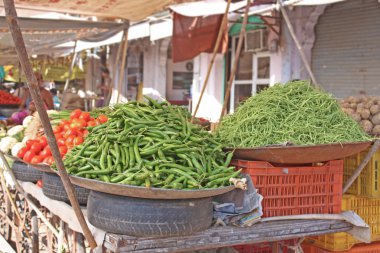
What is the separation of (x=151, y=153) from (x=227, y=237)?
2.22 ft

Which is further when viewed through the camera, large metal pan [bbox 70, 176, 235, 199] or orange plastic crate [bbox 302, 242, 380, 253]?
orange plastic crate [bbox 302, 242, 380, 253]

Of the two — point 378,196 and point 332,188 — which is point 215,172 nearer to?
point 332,188

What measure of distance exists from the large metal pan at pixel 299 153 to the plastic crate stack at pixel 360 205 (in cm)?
55

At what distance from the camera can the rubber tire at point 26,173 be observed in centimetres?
429

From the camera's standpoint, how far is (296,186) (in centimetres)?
309

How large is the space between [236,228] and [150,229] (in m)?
0.60

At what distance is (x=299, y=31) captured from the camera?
9.34 metres

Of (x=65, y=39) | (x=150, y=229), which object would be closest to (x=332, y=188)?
(x=150, y=229)

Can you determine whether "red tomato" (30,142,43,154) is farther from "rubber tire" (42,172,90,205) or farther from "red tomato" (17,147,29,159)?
Answer: "rubber tire" (42,172,90,205)

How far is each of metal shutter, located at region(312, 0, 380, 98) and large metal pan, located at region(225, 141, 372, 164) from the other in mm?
5353

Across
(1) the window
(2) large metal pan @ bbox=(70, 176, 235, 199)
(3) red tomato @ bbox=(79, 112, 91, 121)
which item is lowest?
(2) large metal pan @ bbox=(70, 176, 235, 199)

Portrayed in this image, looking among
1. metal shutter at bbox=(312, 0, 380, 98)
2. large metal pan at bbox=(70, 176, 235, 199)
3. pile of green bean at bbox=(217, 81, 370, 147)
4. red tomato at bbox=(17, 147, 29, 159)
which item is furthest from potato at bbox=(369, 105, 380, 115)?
metal shutter at bbox=(312, 0, 380, 98)

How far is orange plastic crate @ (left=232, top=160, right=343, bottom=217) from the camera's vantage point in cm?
300

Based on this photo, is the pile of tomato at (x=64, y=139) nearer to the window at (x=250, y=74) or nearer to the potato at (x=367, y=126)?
the potato at (x=367, y=126)
